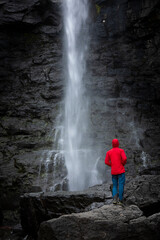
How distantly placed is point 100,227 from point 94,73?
51.2 ft

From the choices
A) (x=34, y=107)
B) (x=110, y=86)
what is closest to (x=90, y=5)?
(x=110, y=86)

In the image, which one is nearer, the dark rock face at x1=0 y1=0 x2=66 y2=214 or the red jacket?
the red jacket

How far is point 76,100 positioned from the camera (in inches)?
740

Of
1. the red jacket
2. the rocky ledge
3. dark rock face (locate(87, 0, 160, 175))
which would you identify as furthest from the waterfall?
the red jacket

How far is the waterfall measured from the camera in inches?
527

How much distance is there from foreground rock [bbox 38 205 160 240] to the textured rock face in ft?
33.5

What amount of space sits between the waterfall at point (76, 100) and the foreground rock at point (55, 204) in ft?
15.2

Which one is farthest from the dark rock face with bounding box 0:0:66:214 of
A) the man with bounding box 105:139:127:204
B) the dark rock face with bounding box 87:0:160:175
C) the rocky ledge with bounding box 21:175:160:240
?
the man with bounding box 105:139:127:204

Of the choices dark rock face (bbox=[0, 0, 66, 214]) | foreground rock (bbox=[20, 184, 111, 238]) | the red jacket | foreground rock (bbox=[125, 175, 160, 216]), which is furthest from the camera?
dark rock face (bbox=[0, 0, 66, 214])

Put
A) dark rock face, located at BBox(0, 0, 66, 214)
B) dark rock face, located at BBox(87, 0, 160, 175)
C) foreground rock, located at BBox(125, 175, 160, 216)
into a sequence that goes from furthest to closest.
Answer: dark rock face, located at BBox(87, 0, 160, 175) → dark rock face, located at BBox(0, 0, 66, 214) → foreground rock, located at BBox(125, 175, 160, 216)

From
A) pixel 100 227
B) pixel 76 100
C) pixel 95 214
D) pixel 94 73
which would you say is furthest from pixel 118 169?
pixel 94 73

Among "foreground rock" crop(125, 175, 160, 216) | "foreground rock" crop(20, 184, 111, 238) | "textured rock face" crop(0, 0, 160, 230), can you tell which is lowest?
"foreground rock" crop(20, 184, 111, 238)

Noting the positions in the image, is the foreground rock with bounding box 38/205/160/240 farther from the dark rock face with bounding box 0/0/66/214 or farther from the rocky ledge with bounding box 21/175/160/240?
the dark rock face with bounding box 0/0/66/214

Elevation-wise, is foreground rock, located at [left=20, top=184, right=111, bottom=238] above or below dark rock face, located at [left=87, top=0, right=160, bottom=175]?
below
